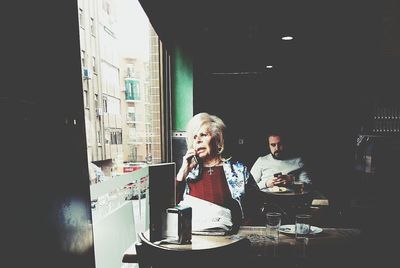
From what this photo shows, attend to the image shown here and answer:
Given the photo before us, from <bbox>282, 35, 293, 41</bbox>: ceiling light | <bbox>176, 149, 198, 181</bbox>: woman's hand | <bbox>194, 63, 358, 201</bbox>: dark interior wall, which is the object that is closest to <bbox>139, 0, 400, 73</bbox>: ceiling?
<bbox>282, 35, 293, 41</bbox>: ceiling light

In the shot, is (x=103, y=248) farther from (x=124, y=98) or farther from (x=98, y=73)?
(x=124, y=98)

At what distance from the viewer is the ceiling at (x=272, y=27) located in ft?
10.9

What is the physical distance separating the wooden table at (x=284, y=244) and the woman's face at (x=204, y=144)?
2.25 feet

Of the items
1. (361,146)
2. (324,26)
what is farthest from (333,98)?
(324,26)

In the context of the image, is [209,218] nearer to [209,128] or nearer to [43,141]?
[209,128]

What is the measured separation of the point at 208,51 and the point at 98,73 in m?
3.04

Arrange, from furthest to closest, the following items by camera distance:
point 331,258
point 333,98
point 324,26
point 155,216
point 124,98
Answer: point 333,98 < point 324,26 < point 124,98 < point 155,216 < point 331,258

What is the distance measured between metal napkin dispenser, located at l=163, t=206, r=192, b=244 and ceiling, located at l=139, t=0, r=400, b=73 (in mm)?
1829

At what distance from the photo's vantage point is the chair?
Answer: 43.1 inches

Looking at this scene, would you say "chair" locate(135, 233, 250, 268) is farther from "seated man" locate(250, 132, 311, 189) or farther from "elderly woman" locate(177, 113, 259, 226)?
"seated man" locate(250, 132, 311, 189)

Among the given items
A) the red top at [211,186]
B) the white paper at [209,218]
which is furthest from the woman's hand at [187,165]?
the white paper at [209,218]

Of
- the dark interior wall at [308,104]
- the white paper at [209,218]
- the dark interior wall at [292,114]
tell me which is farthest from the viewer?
the dark interior wall at [292,114]

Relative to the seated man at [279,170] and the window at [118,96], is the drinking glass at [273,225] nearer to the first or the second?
the window at [118,96]

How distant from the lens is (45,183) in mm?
888
